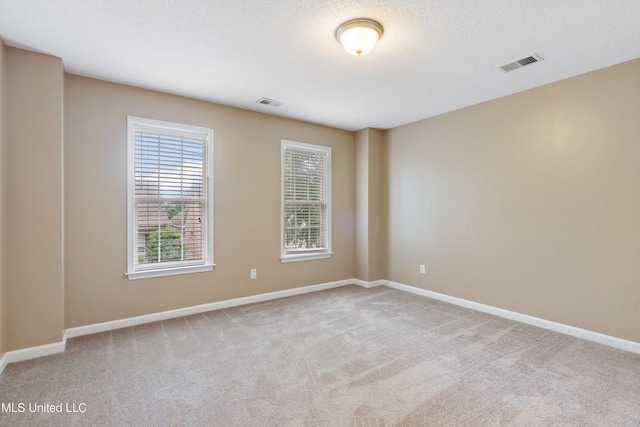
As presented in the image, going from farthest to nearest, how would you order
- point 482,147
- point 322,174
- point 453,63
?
point 322,174 < point 482,147 < point 453,63

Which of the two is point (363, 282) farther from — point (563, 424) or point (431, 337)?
point (563, 424)

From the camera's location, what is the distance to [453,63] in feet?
9.39

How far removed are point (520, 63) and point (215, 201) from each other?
350 centimetres

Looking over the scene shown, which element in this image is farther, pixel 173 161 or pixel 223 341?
pixel 173 161

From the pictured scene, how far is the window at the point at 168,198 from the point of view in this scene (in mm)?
3445

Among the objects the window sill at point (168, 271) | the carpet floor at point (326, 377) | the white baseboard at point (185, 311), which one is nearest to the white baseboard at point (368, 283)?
the white baseboard at point (185, 311)

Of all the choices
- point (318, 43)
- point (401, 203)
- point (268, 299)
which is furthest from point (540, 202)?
point (268, 299)

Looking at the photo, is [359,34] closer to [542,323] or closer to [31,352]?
[542,323]

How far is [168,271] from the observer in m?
3.60

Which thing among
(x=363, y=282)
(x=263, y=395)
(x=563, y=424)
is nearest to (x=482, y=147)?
(x=363, y=282)

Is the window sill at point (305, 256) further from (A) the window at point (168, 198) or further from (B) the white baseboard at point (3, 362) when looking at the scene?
(B) the white baseboard at point (3, 362)

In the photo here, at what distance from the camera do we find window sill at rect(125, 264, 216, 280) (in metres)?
3.40

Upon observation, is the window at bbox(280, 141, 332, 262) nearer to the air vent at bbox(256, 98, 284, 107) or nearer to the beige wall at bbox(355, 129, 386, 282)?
the beige wall at bbox(355, 129, 386, 282)

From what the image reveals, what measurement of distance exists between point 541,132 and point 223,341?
389 centimetres
